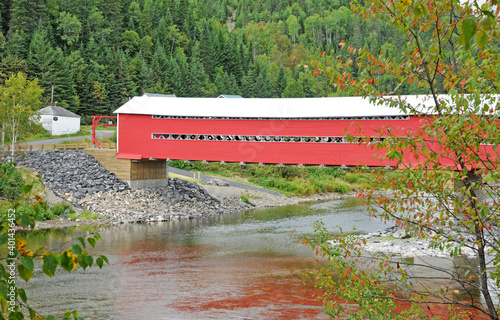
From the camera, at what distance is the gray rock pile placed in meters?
26.2

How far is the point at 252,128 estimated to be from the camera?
75.3 ft

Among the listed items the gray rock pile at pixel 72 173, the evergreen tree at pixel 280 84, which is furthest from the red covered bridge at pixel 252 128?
the evergreen tree at pixel 280 84

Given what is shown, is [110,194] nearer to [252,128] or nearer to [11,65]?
[252,128]

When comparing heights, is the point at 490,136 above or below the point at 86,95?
below

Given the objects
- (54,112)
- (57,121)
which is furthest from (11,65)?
(57,121)

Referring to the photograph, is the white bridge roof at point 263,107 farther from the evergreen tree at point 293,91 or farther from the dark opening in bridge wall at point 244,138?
the evergreen tree at point 293,91

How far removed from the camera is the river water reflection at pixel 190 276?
37.9 ft

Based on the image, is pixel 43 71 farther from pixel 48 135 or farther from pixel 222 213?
pixel 222 213

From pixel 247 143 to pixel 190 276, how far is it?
9478 mm

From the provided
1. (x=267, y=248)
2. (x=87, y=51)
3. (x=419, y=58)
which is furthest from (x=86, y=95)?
(x=419, y=58)

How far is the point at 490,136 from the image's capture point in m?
3.37

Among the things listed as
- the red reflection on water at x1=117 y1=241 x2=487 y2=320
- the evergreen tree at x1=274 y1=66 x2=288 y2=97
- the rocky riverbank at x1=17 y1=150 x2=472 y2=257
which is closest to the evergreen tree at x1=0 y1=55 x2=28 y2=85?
the rocky riverbank at x1=17 y1=150 x2=472 y2=257

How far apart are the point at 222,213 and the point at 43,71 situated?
28.9m

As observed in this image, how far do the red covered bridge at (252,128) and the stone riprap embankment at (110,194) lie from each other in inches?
76.6
